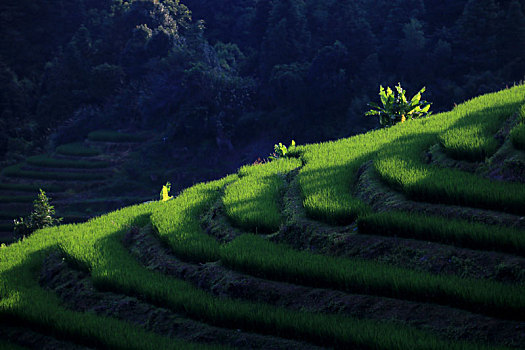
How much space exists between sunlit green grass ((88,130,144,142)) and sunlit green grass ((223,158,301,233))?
3964cm

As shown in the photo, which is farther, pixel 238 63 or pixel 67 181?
pixel 238 63

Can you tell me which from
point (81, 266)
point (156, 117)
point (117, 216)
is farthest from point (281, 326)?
point (156, 117)

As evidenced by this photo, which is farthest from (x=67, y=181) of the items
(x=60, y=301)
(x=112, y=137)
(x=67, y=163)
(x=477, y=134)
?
(x=477, y=134)

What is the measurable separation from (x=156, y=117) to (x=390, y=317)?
50.3 m

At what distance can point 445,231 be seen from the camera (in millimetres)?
6012

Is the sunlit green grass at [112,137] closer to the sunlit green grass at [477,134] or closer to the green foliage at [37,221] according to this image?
the green foliage at [37,221]

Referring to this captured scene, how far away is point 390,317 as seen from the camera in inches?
208

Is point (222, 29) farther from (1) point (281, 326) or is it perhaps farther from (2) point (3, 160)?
(1) point (281, 326)

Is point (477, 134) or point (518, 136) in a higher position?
point (477, 134)

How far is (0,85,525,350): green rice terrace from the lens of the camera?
5215 mm

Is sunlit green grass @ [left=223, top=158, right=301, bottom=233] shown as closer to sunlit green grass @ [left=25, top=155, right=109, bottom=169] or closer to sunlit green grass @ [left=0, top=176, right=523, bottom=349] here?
sunlit green grass @ [left=0, top=176, right=523, bottom=349]

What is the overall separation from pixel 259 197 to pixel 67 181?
3533 centimetres

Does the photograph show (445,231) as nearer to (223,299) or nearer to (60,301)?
(223,299)

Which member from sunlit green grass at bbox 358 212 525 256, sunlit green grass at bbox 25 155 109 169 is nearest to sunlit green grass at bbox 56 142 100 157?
sunlit green grass at bbox 25 155 109 169
